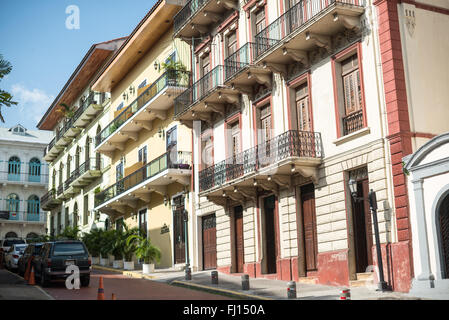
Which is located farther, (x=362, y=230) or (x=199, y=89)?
(x=199, y=89)

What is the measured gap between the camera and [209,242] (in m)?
26.3

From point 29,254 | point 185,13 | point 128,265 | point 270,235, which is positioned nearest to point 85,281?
point 29,254

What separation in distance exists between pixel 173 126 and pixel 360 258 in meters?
14.9

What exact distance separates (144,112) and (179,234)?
7.26 meters

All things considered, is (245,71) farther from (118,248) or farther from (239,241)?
(118,248)

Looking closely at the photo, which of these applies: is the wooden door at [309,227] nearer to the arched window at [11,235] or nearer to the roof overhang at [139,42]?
the roof overhang at [139,42]

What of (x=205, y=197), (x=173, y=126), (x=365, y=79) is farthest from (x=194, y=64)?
(x=365, y=79)

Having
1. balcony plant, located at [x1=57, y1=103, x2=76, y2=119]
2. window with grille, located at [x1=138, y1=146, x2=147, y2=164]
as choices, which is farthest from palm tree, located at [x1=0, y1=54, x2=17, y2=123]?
balcony plant, located at [x1=57, y1=103, x2=76, y2=119]

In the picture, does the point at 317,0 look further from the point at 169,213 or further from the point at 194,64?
the point at 169,213

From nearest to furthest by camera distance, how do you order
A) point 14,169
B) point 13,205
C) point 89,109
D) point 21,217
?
point 89,109 < point 13,205 < point 21,217 < point 14,169

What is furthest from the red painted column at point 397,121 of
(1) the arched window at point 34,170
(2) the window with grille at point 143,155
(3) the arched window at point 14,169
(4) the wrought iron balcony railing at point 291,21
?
(1) the arched window at point 34,170

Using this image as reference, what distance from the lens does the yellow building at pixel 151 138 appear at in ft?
94.0

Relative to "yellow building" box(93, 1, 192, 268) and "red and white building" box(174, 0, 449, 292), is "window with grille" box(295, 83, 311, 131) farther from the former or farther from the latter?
"yellow building" box(93, 1, 192, 268)

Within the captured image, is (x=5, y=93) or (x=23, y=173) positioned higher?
(x=23, y=173)
